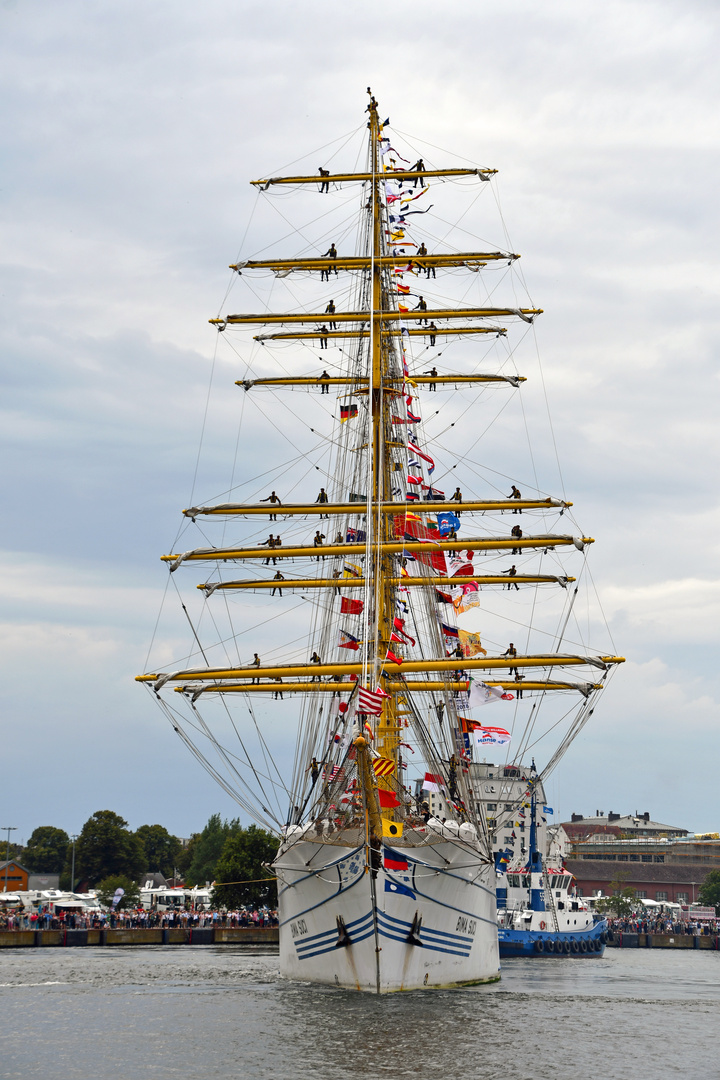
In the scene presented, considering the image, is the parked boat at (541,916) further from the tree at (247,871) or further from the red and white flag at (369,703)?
the red and white flag at (369,703)

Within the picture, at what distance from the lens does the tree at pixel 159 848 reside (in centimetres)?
13650

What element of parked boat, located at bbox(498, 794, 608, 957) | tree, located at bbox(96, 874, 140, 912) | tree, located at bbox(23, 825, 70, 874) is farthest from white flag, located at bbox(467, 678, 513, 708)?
tree, located at bbox(23, 825, 70, 874)

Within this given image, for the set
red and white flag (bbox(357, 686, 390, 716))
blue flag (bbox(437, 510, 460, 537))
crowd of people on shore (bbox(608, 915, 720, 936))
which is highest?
blue flag (bbox(437, 510, 460, 537))

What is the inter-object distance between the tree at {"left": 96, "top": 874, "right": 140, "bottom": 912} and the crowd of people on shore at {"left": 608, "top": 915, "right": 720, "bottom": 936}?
34.2m

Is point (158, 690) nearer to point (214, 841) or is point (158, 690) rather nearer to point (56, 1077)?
point (56, 1077)

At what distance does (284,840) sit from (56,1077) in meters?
17.1

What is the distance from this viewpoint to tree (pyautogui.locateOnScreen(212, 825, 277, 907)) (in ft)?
255

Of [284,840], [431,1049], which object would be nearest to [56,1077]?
[431,1049]

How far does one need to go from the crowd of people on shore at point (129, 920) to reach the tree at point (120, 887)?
1334 centimetres

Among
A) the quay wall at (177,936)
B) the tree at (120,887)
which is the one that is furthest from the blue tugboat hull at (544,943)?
the tree at (120,887)

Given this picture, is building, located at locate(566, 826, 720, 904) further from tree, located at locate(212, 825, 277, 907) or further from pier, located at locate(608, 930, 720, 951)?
tree, located at locate(212, 825, 277, 907)

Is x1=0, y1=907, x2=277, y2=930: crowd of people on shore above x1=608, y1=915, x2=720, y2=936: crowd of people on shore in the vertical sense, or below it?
below

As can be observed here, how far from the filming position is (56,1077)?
2511 centimetres

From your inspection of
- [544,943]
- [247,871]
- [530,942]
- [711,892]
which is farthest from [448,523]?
[711,892]
